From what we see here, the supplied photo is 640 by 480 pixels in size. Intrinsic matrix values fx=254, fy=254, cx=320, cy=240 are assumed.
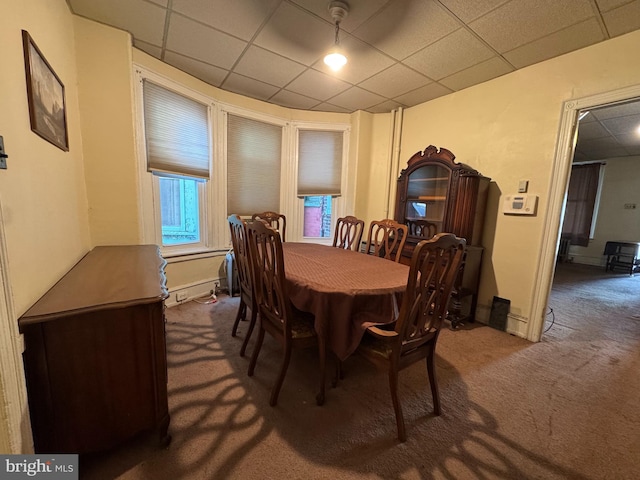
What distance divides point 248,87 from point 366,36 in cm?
156

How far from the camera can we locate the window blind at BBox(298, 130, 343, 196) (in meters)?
3.70

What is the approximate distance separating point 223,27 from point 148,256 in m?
1.86

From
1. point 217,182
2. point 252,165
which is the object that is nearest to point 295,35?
point 252,165

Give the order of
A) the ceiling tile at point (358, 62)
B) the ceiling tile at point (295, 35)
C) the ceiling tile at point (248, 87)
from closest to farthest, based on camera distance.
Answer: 1. the ceiling tile at point (295, 35)
2. the ceiling tile at point (358, 62)
3. the ceiling tile at point (248, 87)

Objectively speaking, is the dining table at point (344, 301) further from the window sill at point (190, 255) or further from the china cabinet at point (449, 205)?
the window sill at point (190, 255)

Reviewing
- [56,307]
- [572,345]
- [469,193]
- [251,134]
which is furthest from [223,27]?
[572,345]

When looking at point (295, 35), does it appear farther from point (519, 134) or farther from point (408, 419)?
point (408, 419)

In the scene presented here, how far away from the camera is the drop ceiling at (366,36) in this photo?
1.73m

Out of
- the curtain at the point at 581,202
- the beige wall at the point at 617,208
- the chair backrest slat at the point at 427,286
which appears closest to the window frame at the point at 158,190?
the chair backrest slat at the point at 427,286

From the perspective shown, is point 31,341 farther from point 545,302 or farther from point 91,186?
point 545,302

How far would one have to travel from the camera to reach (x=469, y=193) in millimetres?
2529

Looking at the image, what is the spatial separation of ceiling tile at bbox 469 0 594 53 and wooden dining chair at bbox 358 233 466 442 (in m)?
1.71

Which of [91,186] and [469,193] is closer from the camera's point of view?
[91,186]

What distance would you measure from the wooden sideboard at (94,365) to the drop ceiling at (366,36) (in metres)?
1.99
